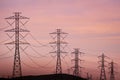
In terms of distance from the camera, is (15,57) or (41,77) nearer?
(15,57)

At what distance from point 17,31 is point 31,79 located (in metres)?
32.0

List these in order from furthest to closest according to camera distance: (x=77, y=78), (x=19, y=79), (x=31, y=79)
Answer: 1. (x=77, y=78)
2. (x=31, y=79)
3. (x=19, y=79)

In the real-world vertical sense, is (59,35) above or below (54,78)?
above

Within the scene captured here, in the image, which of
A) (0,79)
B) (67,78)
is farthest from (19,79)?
(67,78)

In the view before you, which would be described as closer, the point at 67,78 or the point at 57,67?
the point at 57,67

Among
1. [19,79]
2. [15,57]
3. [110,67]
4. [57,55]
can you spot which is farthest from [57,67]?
[110,67]

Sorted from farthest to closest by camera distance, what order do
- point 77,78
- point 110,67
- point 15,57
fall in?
point 110,67 < point 77,78 < point 15,57

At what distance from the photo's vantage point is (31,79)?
134 metres

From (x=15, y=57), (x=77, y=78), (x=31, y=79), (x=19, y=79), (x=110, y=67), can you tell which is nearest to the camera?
(x=15, y=57)

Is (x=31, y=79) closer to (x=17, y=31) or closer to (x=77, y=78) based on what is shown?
(x=77, y=78)

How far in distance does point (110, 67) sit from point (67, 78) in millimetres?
19835

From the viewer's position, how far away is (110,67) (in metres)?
154

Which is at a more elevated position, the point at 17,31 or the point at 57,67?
the point at 17,31

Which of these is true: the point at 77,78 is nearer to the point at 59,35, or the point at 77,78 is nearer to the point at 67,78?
the point at 67,78
